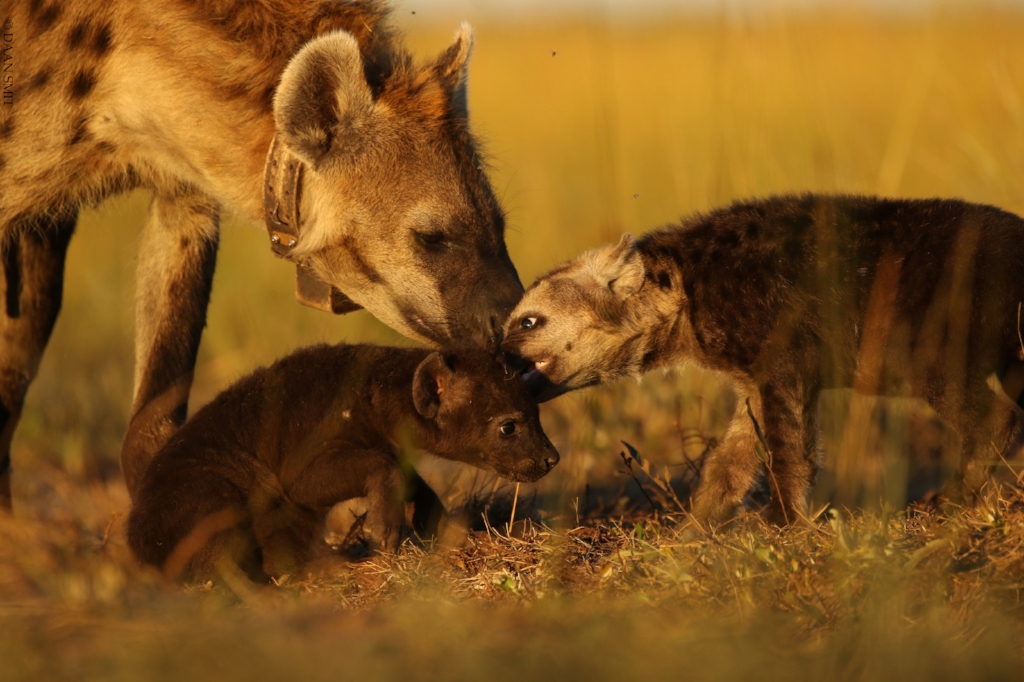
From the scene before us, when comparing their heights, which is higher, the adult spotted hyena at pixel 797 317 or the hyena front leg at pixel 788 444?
the adult spotted hyena at pixel 797 317

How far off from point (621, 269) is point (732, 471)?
34.2 inches

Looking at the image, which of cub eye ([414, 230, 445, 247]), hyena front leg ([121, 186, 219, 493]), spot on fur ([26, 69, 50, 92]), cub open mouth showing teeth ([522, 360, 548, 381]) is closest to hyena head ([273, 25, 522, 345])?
cub eye ([414, 230, 445, 247])

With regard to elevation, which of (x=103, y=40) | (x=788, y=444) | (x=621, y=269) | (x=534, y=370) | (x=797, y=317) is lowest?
(x=788, y=444)

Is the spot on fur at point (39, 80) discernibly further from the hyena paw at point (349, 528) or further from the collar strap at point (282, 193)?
the hyena paw at point (349, 528)

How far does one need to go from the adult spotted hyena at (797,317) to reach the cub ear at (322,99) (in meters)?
0.94

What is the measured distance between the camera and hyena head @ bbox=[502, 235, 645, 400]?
450 cm

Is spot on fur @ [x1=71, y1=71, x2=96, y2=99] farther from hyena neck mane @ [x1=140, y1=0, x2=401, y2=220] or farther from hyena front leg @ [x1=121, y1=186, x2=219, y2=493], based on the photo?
hyena front leg @ [x1=121, y1=186, x2=219, y2=493]

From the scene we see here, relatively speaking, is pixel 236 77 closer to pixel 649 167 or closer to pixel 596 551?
pixel 596 551

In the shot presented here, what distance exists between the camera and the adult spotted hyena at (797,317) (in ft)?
12.9

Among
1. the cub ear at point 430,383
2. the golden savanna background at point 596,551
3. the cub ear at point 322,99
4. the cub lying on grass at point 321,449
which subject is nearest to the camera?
the golden savanna background at point 596,551

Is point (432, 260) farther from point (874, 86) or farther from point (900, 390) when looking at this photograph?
point (874, 86)

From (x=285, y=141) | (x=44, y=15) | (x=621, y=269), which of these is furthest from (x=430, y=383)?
(x=44, y=15)

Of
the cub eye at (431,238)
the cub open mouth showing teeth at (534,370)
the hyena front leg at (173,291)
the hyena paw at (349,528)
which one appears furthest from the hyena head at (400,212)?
the hyena front leg at (173,291)

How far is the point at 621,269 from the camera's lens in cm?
451
